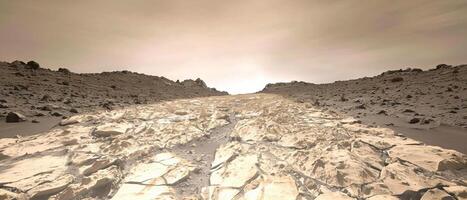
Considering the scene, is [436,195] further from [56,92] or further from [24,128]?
[56,92]

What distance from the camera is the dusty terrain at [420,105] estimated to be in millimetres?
5008

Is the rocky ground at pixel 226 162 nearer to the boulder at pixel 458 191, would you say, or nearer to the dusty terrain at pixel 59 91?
the boulder at pixel 458 191

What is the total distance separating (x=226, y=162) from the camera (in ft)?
14.6

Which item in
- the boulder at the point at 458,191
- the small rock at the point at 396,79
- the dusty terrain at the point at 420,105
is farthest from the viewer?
the small rock at the point at 396,79

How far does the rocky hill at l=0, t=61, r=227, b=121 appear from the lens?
22.0 ft

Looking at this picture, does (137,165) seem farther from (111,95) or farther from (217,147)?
(111,95)

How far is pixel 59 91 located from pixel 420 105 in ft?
31.0

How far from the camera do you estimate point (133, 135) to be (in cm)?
535

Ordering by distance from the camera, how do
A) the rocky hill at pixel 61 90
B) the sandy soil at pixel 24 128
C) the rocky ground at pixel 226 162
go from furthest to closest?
1. the rocky hill at pixel 61 90
2. the sandy soil at pixel 24 128
3. the rocky ground at pixel 226 162

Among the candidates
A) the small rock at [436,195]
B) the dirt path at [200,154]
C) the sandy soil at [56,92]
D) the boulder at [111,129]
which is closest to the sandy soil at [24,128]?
the sandy soil at [56,92]

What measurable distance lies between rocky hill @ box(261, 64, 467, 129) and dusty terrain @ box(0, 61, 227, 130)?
6.02 meters

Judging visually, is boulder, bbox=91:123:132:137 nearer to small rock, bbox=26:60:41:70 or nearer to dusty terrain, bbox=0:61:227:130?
dusty terrain, bbox=0:61:227:130

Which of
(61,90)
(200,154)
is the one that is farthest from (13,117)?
(200,154)

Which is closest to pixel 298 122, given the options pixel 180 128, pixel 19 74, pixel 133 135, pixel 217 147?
pixel 217 147
